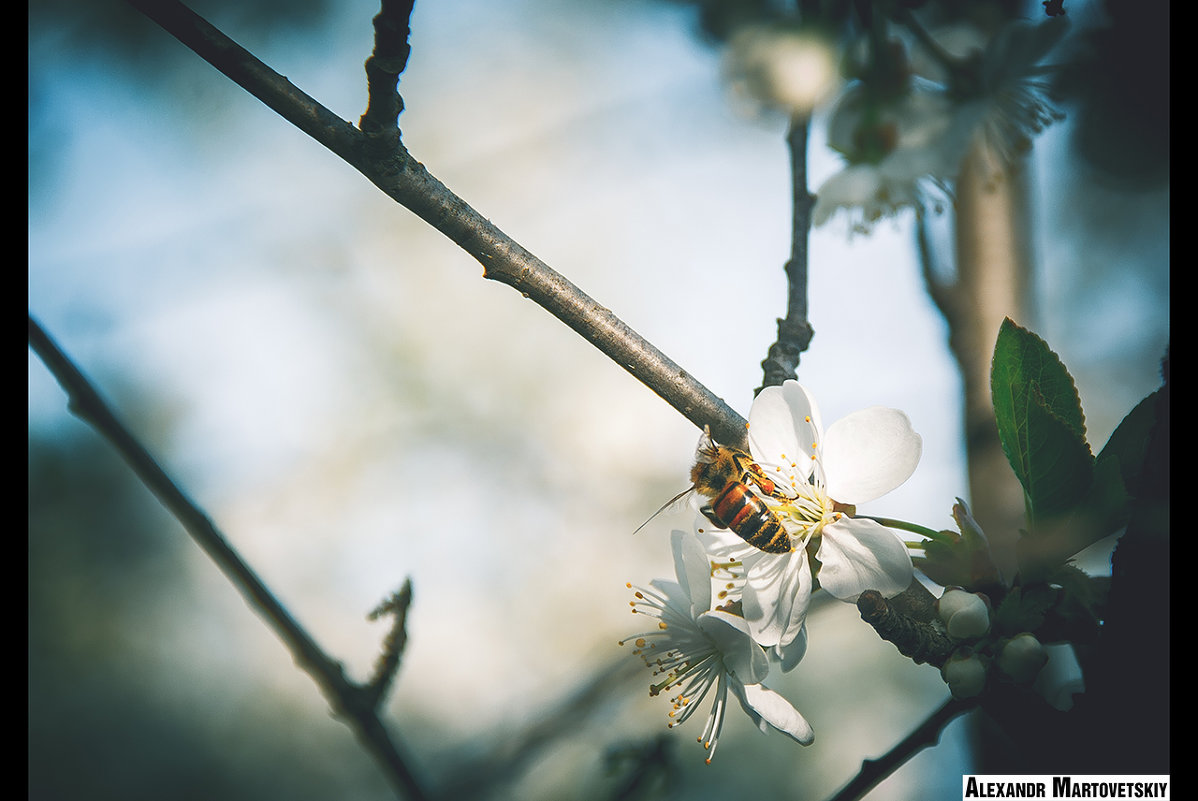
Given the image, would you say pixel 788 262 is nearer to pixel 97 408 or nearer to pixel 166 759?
pixel 97 408

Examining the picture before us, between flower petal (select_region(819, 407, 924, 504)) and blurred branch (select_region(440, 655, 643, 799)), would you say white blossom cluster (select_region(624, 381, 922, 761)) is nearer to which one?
flower petal (select_region(819, 407, 924, 504))

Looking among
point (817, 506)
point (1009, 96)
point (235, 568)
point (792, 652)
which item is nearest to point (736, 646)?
point (792, 652)

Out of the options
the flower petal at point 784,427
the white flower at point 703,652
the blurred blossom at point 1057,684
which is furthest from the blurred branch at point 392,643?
the blurred blossom at point 1057,684

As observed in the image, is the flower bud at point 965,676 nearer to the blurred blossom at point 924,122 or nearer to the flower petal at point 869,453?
the flower petal at point 869,453

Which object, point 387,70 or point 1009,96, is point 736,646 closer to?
point 387,70

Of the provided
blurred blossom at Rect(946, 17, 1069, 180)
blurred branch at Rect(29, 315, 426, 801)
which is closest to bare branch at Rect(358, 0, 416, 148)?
blurred branch at Rect(29, 315, 426, 801)

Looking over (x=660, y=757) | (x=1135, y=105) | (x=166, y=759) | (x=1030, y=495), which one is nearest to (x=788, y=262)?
(x=1030, y=495)
